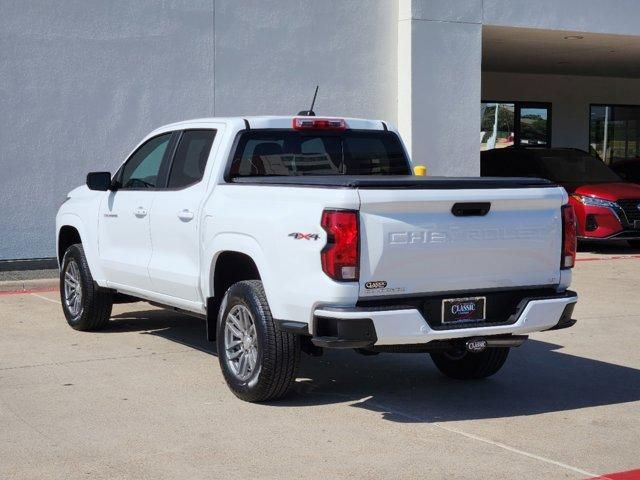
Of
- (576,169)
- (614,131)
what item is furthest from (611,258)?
(614,131)

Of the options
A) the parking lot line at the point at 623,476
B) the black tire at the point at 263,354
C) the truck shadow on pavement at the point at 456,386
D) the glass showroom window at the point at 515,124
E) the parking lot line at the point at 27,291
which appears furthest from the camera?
the glass showroom window at the point at 515,124

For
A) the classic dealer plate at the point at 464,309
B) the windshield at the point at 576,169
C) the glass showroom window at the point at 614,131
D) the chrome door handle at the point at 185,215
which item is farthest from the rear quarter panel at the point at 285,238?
the glass showroom window at the point at 614,131

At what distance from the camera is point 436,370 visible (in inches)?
332

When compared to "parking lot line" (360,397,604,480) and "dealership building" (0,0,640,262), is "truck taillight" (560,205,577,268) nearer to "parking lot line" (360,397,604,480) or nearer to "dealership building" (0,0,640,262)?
"parking lot line" (360,397,604,480)

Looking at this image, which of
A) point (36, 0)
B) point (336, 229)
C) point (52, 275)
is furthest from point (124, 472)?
point (36, 0)

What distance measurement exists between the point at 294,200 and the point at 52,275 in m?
7.66

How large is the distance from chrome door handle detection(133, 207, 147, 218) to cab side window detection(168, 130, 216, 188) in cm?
33

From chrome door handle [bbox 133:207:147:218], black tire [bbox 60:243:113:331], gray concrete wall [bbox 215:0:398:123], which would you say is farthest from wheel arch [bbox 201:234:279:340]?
gray concrete wall [bbox 215:0:398:123]

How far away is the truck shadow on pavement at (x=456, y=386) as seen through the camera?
23.5ft

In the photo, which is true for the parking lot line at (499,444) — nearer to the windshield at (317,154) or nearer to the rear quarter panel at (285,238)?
the rear quarter panel at (285,238)

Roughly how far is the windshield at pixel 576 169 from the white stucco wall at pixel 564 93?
663 centimetres

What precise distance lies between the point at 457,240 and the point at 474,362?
154cm

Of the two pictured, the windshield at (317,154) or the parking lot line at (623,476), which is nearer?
the parking lot line at (623,476)

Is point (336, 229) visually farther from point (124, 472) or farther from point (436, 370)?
point (436, 370)
